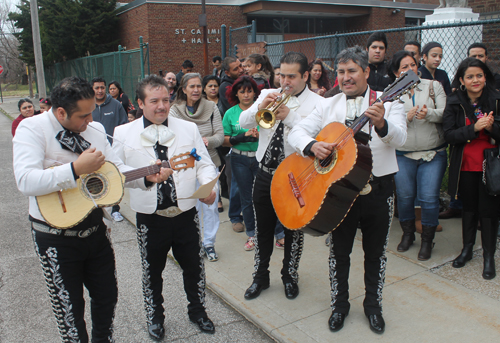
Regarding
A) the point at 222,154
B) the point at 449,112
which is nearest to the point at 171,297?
the point at 222,154

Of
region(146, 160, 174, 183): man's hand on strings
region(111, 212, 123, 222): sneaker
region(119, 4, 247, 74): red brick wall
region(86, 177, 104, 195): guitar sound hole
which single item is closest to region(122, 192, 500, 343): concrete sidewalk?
region(146, 160, 174, 183): man's hand on strings

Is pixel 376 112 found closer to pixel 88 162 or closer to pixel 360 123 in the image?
pixel 360 123

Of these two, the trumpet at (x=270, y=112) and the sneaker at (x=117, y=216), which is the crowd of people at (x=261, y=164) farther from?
the sneaker at (x=117, y=216)

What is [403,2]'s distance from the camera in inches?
1017

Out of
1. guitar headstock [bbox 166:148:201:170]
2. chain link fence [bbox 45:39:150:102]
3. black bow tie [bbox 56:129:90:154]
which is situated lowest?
guitar headstock [bbox 166:148:201:170]

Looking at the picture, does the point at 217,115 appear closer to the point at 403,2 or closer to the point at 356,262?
the point at 356,262

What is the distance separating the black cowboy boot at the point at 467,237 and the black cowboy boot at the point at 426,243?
26 centimetres

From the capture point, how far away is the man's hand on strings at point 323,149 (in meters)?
2.92

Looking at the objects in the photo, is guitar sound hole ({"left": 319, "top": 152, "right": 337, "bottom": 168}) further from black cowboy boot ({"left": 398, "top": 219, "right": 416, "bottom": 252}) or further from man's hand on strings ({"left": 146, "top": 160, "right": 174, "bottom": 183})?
black cowboy boot ({"left": 398, "top": 219, "right": 416, "bottom": 252})

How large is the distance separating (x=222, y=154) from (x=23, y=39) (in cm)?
3001

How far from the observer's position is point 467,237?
4234mm

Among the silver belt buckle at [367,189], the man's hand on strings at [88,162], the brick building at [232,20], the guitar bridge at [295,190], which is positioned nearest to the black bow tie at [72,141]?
the man's hand on strings at [88,162]

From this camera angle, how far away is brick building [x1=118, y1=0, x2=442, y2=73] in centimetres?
2081

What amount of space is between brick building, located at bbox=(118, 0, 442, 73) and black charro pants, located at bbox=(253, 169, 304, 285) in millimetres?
18201
